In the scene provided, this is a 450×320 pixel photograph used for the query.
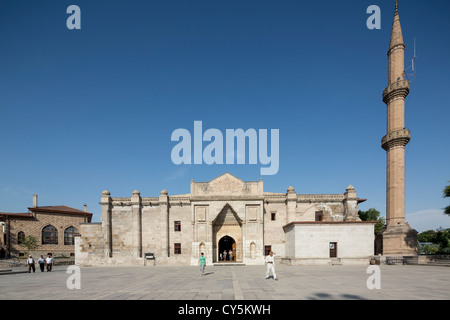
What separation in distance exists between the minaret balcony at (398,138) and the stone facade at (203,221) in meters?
7.12

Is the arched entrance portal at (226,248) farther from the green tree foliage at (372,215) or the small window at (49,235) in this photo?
the green tree foliage at (372,215)

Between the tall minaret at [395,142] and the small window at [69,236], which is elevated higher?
the tall minaret at [395,142]

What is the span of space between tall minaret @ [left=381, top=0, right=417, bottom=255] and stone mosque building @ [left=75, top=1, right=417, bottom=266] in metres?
0.09

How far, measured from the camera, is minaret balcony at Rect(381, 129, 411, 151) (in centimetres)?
2753

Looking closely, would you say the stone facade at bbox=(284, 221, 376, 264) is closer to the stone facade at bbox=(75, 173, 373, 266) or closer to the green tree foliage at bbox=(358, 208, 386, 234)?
the stone facade at bbox=(75, 173, 373, 266)

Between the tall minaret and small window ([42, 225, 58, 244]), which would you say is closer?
the tall minaret

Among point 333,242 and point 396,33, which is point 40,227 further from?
point 396,33

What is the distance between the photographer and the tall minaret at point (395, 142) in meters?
26.6

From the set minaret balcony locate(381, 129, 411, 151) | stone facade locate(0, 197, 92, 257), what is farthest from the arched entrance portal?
minaret balcony locate(381, 129, 411, 151)

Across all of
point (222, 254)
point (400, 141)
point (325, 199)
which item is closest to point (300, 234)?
point (325, 199)

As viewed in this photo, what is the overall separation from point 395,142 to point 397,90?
6007 mm

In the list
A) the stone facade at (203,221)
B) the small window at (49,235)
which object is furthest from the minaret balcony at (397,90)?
the small window at (49,235)
